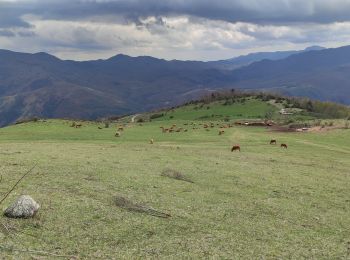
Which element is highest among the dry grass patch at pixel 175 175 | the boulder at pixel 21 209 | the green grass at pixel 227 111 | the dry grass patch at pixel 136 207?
the boulder at pixel 21 209

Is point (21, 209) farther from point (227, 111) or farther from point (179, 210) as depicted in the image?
point (227, 111)

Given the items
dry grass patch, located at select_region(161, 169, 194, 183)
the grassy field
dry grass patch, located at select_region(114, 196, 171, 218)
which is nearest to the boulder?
the grassy field

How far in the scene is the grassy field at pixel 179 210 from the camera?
1556 cm

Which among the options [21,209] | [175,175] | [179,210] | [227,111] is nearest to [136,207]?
[179,210]

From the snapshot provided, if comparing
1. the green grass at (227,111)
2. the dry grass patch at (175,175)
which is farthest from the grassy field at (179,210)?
the green grass at (227,111)

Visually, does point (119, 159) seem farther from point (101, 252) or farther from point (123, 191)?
point (101, 252)

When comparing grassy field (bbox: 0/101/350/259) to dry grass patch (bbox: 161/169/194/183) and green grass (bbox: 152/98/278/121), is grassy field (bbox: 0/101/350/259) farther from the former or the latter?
green grass (bbox: 152/98/278/121)

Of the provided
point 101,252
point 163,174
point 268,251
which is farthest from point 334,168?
point 101,252

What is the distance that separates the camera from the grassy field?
1556 centimetres

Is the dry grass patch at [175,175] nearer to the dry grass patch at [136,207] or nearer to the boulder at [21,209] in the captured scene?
the dry grass patch at [136,207]

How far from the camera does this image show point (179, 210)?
812 inches

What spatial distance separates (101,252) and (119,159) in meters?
22.6

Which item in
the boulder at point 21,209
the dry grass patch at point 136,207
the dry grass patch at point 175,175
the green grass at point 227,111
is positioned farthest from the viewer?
the green grass at point 227,111

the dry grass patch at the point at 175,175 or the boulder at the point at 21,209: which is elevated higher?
the boulder at the point at 21,209
